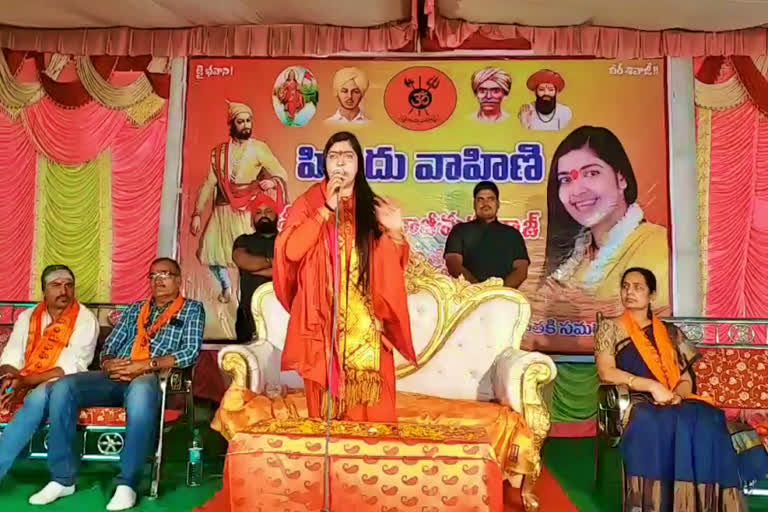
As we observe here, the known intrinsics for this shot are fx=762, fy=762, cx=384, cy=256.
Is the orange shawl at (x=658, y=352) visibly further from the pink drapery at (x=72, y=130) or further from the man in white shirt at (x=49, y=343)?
the pink drapery at (x=72, y=130)

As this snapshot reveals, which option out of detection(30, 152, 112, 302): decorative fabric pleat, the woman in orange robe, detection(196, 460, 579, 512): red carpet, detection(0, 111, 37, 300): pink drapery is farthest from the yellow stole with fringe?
detection(0, 111, 37, 300): pink drapery

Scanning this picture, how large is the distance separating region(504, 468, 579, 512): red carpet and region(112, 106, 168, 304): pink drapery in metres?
2.96

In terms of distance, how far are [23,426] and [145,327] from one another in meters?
0.79

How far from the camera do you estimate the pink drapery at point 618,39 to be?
16.9ft

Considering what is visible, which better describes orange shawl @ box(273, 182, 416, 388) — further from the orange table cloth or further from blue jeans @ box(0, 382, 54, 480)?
blue jeans @ box(0, 382, 54, 480)

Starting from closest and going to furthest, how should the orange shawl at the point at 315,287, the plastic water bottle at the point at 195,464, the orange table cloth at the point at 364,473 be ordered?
1. the orange table cloth at the point at 364,473
2. the orange shawl at the point at 315,287
3. the plastic water bottle at the point at 195,464

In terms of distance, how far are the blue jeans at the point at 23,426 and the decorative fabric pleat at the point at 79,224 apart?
1617 mm

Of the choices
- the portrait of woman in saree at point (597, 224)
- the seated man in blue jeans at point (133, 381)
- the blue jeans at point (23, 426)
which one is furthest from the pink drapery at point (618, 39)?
the blue jeans at point (23, 426)

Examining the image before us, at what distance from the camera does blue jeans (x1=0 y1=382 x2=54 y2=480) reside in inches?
148

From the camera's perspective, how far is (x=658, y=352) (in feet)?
12.8

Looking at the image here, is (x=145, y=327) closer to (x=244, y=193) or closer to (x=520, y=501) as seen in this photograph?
(x=244, y=193)

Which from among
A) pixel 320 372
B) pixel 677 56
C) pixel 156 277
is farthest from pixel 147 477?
pixel 677 56

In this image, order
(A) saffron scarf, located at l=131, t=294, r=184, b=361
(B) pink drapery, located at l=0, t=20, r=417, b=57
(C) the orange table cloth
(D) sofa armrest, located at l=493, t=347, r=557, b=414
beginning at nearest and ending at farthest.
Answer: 1. (C) the orange table cloth
2. (D) sofa armrest, located at l=493, t=347, r=557, b=414
3. (A) saffron scarf, located at l=131, t=294, r=184, b=361
4. (B) pink drapery, located at l=0, t=20, r=417, b=57

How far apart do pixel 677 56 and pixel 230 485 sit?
4055 millimetres
